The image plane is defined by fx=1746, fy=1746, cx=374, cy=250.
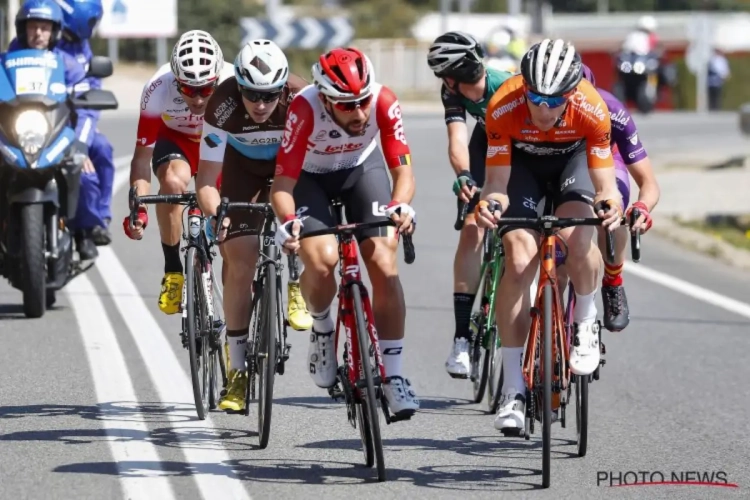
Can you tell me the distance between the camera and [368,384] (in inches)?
292

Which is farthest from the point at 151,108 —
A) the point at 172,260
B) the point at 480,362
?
the point at 480,362

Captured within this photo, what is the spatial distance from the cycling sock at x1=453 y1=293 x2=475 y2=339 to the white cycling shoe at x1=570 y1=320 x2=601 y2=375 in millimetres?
1669

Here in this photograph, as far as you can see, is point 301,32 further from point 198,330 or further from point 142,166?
point 198,330

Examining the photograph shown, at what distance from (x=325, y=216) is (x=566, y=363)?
1290 millimetres

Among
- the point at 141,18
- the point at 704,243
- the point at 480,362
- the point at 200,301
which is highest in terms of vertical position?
the point at 200,301

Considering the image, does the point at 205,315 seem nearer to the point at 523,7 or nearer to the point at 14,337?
the point at 14,337

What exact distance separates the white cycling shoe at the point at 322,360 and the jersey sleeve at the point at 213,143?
1292 millimetres

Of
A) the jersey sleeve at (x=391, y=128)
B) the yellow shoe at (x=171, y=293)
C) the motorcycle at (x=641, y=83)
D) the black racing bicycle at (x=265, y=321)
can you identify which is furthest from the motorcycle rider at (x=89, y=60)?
the motorcycle at (x=641, y=83)

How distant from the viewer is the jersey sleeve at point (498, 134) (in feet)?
26.2

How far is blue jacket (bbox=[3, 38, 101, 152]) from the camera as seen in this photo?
1262 cm

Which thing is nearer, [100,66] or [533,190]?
[533,190]

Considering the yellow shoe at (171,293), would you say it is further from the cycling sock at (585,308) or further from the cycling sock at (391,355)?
the cycling sock at (585,308)

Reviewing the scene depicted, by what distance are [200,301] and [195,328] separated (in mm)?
206

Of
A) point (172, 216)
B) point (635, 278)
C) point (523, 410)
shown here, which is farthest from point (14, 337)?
point (635, 278)
